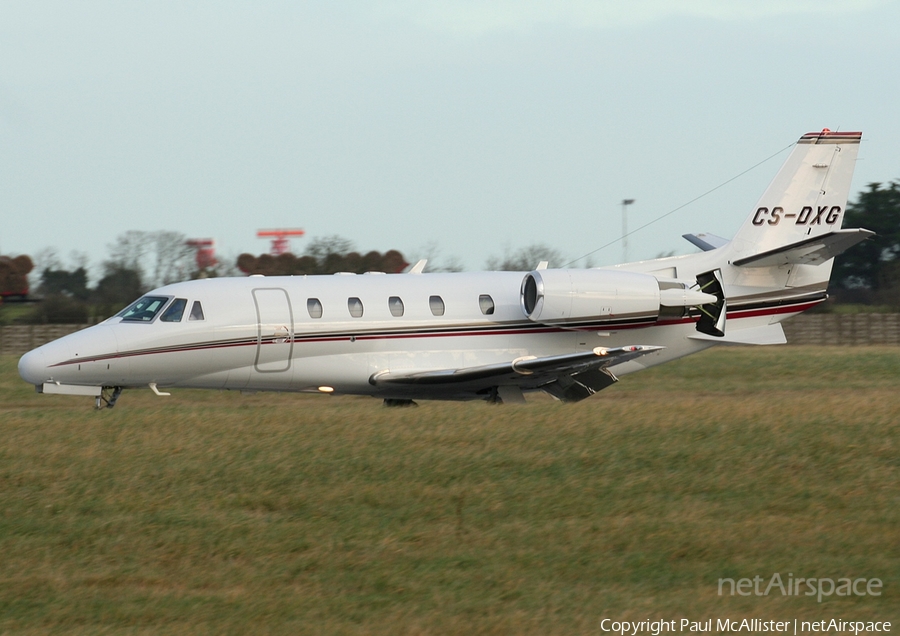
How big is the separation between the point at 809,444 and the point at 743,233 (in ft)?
29.9

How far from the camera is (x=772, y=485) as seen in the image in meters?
10.8

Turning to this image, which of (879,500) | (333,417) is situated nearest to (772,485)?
(879,500)

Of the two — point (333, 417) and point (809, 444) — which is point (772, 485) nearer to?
point (809, 444)

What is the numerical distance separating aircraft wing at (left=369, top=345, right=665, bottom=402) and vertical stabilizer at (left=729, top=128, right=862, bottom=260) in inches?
163

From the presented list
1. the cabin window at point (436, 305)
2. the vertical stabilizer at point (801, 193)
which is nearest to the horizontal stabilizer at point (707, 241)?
the vertical stabilizer at point (801, 193)

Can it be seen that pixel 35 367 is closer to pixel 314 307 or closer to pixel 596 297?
pixel 314 307

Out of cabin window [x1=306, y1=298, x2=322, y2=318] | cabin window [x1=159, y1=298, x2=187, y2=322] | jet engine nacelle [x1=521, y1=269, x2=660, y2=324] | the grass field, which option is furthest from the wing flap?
cabin window [x1=159, y1=298, x2=187, y2=322]

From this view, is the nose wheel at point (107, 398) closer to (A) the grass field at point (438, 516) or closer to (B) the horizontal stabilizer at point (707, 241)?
(A) the grass field at point (438, 516)

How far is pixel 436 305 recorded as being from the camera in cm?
1838

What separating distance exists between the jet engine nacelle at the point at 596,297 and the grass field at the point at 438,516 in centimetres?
424

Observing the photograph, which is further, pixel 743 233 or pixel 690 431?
pixel 743 233

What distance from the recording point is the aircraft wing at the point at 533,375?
17.3 metres

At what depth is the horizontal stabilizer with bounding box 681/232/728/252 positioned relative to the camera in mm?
21922

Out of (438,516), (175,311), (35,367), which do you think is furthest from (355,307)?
(438,516)
